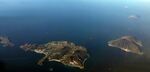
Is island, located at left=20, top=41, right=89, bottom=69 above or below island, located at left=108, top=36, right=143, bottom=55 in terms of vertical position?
below

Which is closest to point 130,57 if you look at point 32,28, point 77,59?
point 77,59

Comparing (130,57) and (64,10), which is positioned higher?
(64,10)

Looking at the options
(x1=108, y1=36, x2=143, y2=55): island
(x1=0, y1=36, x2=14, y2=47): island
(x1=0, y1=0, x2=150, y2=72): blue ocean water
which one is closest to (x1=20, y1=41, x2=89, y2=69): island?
(x1=0, y1=0, x2=150, y2=72): blue ocean water

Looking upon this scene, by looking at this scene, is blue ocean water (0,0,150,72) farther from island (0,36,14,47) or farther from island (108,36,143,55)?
island (108,36,143,55)

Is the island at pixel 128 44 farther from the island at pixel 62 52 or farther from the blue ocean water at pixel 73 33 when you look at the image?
the island at pixel 62 52

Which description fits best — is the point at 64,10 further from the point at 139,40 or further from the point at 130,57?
the point at 130,57

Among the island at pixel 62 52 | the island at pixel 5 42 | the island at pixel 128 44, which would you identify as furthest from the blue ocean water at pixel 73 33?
the island at pixel 128 44
